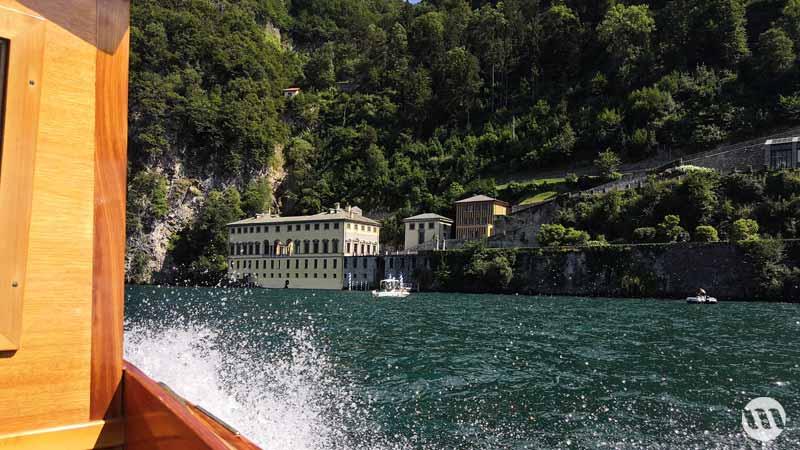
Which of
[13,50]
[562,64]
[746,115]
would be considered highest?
[562,64]

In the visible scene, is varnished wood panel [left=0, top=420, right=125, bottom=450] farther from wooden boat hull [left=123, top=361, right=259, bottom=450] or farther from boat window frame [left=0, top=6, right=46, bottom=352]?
boat window frame [left=0, top=6, right=46, bottom=352]

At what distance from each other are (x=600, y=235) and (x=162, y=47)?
72.0m

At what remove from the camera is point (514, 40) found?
85.9m

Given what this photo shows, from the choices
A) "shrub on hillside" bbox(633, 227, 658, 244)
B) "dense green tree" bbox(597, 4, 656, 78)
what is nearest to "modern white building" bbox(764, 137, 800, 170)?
"shrub on hillside" bbox(633, 227, 658, 244)

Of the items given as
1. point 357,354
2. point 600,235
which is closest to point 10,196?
point 357,354

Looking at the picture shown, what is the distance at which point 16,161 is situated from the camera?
270 cm

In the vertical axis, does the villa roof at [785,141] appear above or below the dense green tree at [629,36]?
below

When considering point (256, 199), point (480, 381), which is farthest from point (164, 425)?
point (256, 199)

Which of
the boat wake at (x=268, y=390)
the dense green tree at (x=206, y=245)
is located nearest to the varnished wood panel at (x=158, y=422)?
the boat wake at (x=268, y=390)

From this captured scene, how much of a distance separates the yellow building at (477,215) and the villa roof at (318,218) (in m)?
12.9

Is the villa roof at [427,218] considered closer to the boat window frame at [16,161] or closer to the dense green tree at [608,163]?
the dense green tree at [608,163]

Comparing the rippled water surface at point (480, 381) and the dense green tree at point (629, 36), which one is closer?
the rippled water surface at point (480, 381)

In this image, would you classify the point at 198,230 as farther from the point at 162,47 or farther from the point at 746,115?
the point at 746,115

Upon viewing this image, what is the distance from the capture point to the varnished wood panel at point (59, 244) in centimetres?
274
